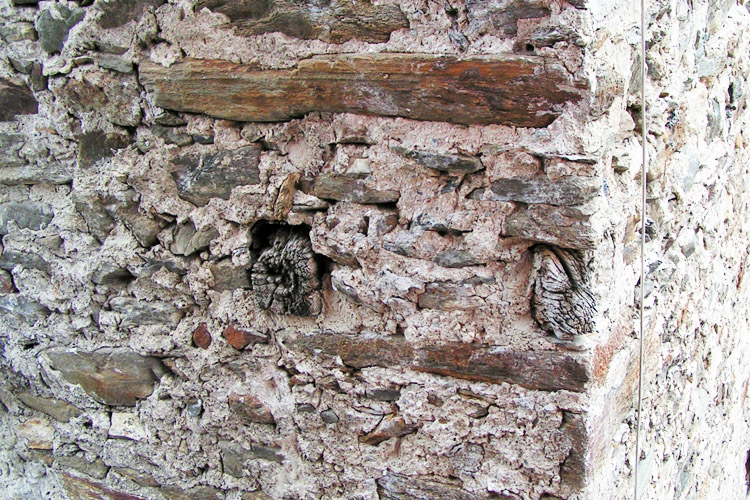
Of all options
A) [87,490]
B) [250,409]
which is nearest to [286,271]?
[250,409]

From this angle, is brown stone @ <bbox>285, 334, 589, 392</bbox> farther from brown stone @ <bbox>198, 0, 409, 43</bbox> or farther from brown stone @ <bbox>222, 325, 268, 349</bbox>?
brown stone @ <bbox>198, 0, 409, 43</bbox>

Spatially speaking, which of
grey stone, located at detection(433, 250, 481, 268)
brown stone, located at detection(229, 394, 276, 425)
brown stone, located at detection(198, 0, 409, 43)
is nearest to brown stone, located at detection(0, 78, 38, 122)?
brown stone, located at detection(198, 0, 409, 43)

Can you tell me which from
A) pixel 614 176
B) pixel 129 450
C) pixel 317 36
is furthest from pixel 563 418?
pixel 129 450

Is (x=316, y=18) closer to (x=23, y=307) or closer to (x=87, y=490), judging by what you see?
(x=23, y=307)

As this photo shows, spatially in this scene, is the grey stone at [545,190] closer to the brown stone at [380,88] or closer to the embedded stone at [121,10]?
the brown stone at [380,88]

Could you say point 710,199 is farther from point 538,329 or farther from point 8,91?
point 8,91

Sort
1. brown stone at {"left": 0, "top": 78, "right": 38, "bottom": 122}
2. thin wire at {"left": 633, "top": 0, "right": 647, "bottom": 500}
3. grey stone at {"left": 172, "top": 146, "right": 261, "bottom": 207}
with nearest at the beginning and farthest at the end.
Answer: thin wire at {"left": 633, "top": 0, "right": 647, "bottom": 500}, grey stone at {"left": 172, "top": 146, "right": 261, "bottom": 207}, brown stone at {"left": 0, "top": 78, "right": 38, "bottom": 122}
